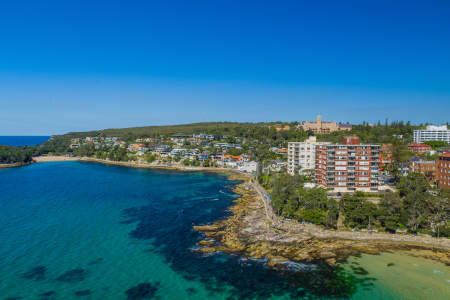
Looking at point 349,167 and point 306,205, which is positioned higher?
point 349,167

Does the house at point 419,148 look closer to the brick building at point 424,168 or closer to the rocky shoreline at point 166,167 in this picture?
the brick building at point 424,168

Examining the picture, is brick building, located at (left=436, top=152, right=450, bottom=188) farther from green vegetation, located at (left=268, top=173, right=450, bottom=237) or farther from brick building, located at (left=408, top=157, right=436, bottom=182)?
green vegetation, located at (left=268, top=173, right=450, bottom=237)

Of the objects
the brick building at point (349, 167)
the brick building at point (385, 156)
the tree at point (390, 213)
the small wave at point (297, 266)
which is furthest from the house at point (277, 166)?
the small wave at point (297, 266)

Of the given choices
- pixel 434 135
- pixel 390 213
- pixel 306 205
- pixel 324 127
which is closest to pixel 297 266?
pixel 306 205

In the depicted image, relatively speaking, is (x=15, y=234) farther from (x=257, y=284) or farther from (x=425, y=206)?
(x=425, y=206)

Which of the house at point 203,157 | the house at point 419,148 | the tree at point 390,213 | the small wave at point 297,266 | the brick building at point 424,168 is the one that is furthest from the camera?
Result: the house at point 203,157

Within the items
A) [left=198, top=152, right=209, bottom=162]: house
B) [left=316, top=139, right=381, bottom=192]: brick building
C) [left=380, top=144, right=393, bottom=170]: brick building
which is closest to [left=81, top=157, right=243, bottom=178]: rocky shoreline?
[left=198, top=152, right=209, bottom=162]: house

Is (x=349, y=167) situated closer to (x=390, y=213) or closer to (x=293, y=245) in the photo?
(x=390, y=213)

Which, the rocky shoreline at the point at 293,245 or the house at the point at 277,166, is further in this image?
the house at the point at 277,166
